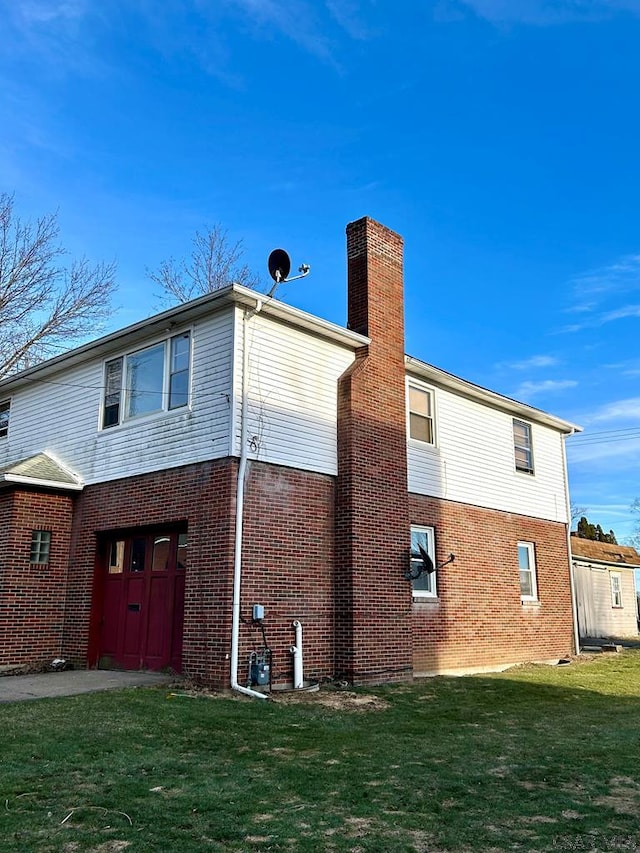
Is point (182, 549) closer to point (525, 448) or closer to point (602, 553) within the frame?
point (525, 448)

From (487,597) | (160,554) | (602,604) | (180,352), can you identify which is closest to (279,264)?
(180,352)

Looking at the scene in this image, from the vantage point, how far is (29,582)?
12992 mm

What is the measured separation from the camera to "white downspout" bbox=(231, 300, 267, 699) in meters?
10.4

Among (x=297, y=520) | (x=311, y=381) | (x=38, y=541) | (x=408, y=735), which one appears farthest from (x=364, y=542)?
(x=38, y=541)

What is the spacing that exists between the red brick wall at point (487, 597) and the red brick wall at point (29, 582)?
21.1ft

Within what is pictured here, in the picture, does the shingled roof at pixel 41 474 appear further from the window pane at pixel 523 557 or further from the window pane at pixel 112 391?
the window pane at pixel 523 557

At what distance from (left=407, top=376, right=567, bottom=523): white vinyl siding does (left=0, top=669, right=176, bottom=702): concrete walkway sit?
593cm

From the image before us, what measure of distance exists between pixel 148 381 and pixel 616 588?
21.8m

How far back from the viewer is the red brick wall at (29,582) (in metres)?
12.6

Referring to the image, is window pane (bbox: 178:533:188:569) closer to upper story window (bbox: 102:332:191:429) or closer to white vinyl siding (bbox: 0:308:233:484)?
white vinyl siding (bbox: 0:308:233:484)

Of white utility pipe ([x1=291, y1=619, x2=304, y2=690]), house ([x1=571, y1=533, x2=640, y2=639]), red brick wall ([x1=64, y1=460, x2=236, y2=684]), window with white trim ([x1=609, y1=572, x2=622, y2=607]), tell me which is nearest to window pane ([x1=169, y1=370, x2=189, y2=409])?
red brick wall ([x1=64, y1=460, x2=236, y2=684])

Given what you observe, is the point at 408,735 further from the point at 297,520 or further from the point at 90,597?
the point at 90,597

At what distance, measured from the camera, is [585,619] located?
2530 centimetres

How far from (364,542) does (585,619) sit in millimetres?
15970
